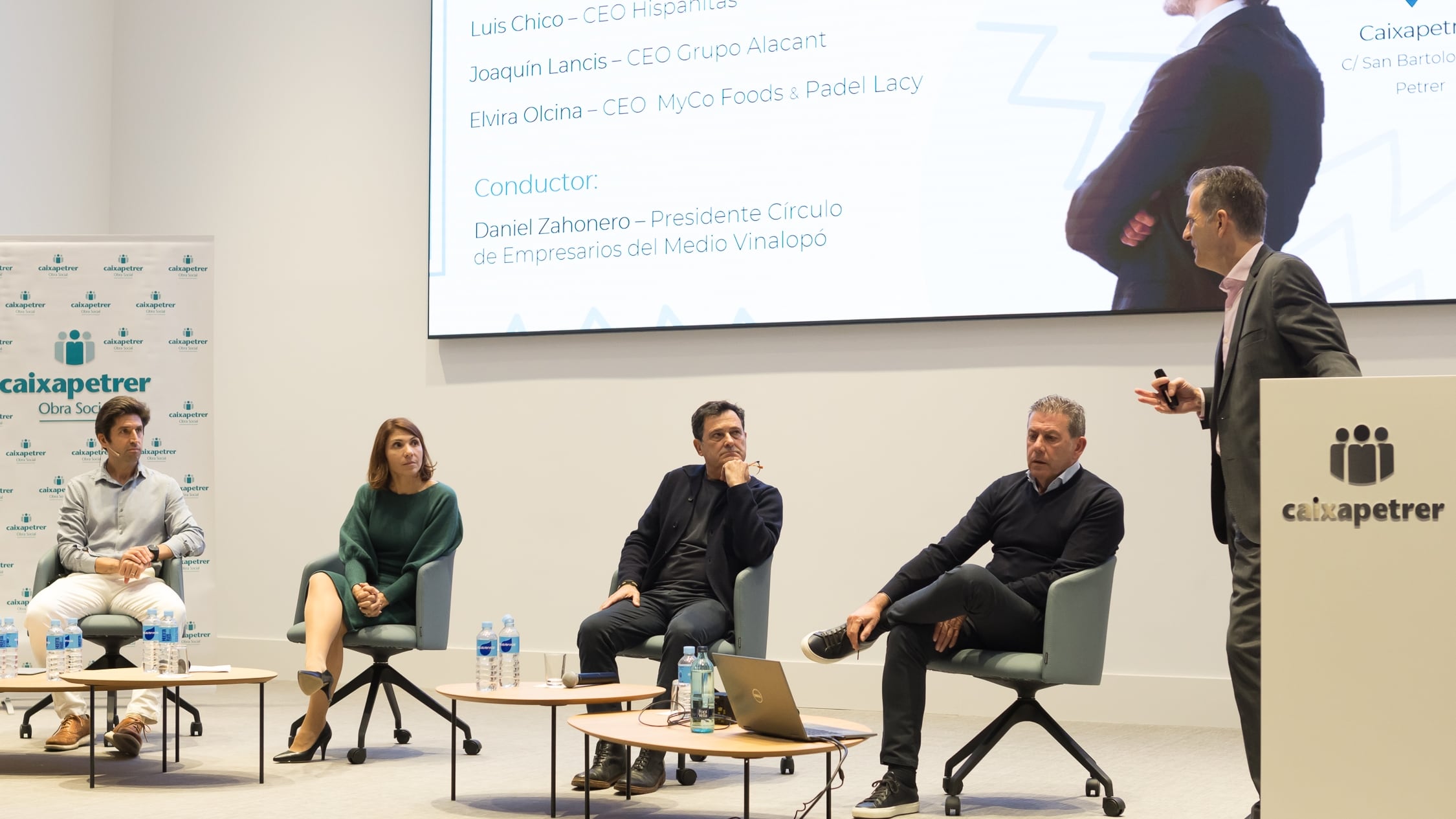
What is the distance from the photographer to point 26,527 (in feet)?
19.6

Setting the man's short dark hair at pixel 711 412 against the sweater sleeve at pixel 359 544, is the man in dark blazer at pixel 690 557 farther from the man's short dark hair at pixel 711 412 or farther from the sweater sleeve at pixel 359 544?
the sweater sleeve at pixel 359 544

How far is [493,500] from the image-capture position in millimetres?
6746

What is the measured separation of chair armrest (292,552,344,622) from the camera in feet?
16.2

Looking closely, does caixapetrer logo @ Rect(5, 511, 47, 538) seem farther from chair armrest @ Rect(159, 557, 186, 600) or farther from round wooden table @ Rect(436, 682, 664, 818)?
round wooden table @ Rect(436, 682, 664, 818)

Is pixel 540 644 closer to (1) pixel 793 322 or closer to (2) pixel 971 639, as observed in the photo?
(1) pixel 793 322

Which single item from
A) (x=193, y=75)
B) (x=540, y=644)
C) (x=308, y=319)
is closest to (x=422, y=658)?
(x=540, y=644)

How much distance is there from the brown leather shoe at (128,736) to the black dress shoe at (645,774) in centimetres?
176

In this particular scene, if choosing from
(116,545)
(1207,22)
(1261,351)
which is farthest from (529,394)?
(1261,351)

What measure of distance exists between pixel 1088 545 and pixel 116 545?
3498 mm

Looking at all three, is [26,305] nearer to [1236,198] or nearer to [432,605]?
[432,605]

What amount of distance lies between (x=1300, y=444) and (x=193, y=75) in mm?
6764

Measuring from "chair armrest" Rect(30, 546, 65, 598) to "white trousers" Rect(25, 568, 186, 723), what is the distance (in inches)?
3.1

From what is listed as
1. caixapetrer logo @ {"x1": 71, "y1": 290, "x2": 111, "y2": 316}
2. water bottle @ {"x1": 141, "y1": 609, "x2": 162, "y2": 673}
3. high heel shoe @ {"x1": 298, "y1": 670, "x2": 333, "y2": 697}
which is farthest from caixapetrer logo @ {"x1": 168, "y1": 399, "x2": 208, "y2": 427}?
high heel shoe @ {"x1": 298, "y1": 670, "x2": 333, "y2": 697}

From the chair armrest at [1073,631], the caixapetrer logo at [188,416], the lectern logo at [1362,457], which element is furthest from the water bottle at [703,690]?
the caixapetrer logo at [188,416]
